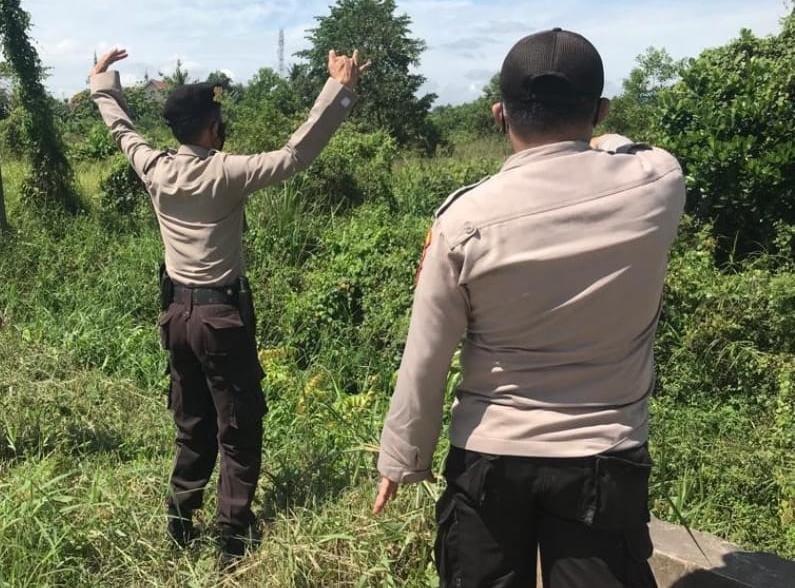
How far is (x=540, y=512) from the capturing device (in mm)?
1742

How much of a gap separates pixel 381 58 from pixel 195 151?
30.7m

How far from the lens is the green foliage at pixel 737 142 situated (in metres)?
5.62

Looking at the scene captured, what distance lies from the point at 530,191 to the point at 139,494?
2.54 metres

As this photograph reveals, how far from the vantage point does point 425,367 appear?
170 cm

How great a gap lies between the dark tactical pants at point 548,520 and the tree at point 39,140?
26.5 ft

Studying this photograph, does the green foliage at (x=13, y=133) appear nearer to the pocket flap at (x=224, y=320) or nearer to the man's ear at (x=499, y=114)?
the pocket flap at (x=224, y=320)

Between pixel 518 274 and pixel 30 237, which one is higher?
pixel 518 274

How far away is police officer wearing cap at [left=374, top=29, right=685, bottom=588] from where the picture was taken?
1536mm

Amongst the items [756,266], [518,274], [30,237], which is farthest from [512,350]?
[30,237]

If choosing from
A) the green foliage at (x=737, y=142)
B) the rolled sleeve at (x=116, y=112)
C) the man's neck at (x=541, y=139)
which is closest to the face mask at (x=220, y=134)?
the rolled sleeve at (x=116, y=112)

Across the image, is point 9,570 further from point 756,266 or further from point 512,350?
point 756,266

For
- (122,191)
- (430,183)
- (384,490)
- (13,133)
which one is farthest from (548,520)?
(13,133)

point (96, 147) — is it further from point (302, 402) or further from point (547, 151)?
point (547, 151)

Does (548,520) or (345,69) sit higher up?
(345,69)
